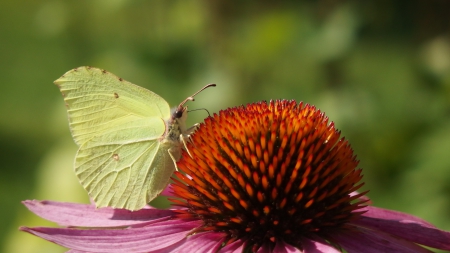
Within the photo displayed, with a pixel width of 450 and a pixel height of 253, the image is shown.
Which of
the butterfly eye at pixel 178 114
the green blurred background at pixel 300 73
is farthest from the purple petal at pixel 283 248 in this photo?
the green blurred background at pixel 300 73

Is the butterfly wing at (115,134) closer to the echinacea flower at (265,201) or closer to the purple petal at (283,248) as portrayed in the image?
the echinacea flower at (265,201)

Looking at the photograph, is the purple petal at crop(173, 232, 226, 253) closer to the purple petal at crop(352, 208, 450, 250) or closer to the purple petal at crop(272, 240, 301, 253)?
the purple petal at crop(272, 240, 301, 253)

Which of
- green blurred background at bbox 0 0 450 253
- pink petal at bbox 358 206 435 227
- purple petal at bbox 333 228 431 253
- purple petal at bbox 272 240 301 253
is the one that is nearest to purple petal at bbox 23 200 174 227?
purple petal at bbox 272 240 301 253

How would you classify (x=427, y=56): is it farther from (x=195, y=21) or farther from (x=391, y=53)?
(x=391, y=53)

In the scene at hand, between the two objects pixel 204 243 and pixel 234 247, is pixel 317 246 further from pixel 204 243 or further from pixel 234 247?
pixel 204 243

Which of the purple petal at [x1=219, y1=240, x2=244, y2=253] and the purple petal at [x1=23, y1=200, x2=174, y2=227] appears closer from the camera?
the purple petal at [x1=219, y1=240, x2=244, y2=253]

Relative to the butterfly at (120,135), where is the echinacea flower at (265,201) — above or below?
below
